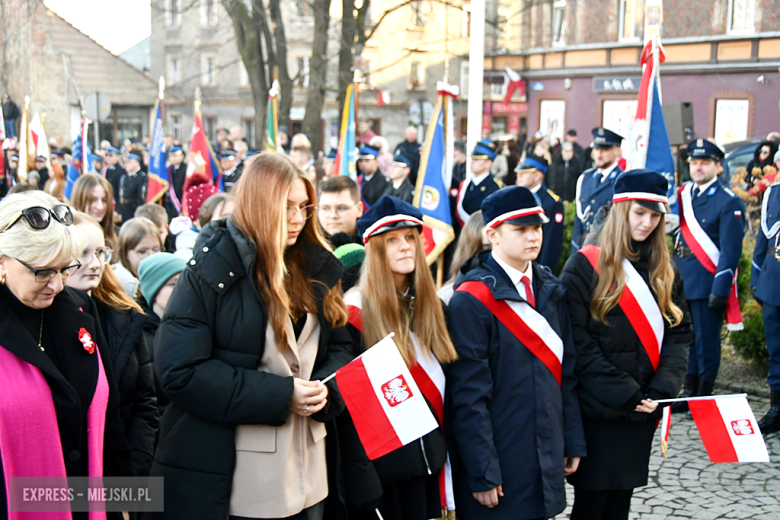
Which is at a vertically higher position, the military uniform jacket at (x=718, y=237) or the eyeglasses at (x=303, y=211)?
the eyeglasses at (x=303, y=211)

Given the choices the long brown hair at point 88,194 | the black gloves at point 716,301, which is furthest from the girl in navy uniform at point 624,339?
the long brown hair at point 88,194

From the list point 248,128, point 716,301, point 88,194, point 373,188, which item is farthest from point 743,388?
point 248,128

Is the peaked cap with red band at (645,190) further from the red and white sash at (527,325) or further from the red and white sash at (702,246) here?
the red and white sash at (702,246)

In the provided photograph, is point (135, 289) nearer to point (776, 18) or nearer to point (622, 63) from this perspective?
point (776, 18)

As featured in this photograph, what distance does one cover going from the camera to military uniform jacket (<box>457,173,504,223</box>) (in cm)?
883

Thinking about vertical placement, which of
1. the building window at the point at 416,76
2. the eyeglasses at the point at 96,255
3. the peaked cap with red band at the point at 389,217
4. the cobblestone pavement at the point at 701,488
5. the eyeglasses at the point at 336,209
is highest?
the building window at the point at 416,76

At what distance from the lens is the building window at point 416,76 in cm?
4034

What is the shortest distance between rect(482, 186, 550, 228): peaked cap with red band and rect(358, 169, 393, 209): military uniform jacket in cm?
646

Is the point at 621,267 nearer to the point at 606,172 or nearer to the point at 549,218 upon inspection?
the point at 606,172

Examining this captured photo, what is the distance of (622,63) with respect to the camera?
27.1 m

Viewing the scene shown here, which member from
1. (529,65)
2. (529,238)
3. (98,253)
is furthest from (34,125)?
(529,65)

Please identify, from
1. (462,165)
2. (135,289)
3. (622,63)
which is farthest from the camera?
(622,63)

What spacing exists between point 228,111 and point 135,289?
41099 mm

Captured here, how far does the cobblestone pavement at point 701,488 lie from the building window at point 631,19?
23573 mm
